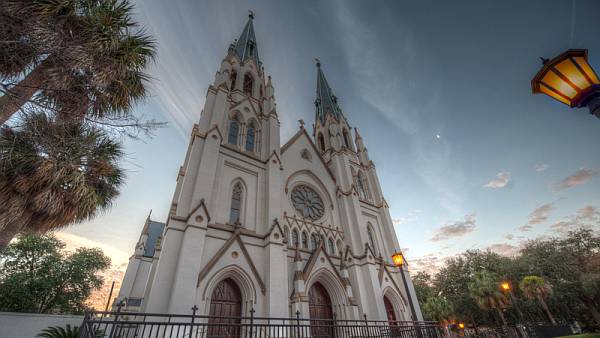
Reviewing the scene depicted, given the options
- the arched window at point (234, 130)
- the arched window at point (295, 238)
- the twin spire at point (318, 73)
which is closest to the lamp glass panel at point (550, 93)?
the arched window at point (295, 238)

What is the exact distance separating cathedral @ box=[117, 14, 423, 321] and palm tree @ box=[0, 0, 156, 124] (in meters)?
6.19

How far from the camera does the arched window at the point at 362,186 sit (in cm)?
2227

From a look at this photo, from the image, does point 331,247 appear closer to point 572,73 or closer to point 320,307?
point 320,307

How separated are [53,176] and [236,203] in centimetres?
842

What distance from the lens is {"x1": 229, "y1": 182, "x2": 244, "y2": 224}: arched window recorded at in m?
13.7

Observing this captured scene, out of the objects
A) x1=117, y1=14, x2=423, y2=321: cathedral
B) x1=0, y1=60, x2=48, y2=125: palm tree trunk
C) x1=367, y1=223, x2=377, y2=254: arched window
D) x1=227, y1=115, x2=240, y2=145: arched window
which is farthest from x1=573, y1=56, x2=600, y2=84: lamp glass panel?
x1=367, y1=223, x2=377, y2=254: arched window

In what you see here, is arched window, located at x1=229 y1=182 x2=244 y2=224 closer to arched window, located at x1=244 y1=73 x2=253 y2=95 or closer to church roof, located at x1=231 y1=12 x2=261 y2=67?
arched window, located at x1=244 y1=73 x2=253 y2=95

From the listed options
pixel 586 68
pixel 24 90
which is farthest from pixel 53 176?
pixel 586 68

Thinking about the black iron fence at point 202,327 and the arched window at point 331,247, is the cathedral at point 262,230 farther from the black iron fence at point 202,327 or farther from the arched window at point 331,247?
the black iron fence at point 202,327

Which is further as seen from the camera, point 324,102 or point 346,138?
point 324,102

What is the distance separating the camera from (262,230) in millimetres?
13828

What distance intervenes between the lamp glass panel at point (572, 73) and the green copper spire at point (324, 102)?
84.6 feet

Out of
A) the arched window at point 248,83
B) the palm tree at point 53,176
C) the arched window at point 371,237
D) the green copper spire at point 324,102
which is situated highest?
the green copper spire at point 324,102

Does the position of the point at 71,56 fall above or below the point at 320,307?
above
